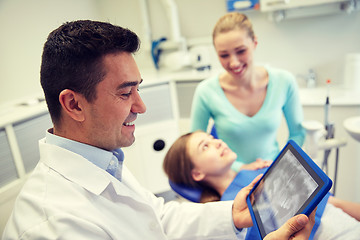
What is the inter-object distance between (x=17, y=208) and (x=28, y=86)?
0.83m

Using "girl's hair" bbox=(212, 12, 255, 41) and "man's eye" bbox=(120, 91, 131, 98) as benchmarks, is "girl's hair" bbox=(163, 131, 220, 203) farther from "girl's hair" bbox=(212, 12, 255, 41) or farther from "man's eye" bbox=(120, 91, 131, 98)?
"man's eye" bbox=(120, 91, 131, 98)

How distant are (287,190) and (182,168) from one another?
757mm

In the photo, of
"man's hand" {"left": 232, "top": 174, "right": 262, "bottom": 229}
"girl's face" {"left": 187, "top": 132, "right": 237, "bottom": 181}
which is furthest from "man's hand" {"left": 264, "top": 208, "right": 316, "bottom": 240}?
"girl's face" {"left": 187, "top": 132, "right": 237, "bottom": 181}

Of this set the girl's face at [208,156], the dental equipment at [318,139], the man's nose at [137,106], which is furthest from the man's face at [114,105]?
the dental equipment at [318,139]

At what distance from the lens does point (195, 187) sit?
1.50m

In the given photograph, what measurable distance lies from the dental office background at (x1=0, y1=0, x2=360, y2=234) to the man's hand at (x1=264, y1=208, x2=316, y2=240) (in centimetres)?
78

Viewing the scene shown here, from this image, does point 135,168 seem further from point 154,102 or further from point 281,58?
point 281,58

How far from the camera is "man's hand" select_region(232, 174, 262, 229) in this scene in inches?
39.2

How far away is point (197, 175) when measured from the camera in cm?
149

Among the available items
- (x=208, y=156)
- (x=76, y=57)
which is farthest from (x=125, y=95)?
(x=208, y=156)

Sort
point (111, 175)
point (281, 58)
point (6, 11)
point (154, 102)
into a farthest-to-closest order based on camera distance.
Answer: point (281, 58), point (154, 102), point (6, 11), point (111, 175)

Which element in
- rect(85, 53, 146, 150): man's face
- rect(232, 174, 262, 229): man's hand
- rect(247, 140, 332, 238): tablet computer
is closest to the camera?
rect(247, 140, 332, 238): tablet computer

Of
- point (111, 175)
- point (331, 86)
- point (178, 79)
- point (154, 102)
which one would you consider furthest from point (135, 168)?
point (331, 86)

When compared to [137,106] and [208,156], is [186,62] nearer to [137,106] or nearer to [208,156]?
[208,156]
